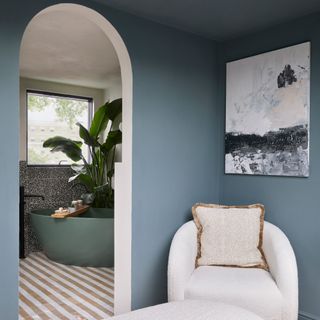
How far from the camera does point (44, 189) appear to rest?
5.31 m

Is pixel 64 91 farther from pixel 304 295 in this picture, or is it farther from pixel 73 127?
pixel 304 295

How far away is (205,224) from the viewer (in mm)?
2943

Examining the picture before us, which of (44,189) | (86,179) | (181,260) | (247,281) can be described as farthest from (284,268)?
(44,189)

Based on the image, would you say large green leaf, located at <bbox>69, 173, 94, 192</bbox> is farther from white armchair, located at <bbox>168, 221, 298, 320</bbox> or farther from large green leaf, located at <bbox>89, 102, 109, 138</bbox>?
white armchair, located at <bbox>168, 221, 298, 320</bbox>

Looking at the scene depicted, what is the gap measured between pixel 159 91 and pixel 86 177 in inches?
98.1

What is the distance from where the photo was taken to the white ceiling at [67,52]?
10.4 ft

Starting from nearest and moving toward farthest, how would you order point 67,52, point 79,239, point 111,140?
point 67,52 → point 79,239 → point 111,140

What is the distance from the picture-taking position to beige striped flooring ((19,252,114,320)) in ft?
10.0

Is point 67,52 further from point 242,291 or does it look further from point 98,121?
point 242,291

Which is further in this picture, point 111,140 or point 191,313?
point 111,140

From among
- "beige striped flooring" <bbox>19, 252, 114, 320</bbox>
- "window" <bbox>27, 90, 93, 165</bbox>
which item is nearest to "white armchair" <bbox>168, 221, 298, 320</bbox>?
"beige striped flooring" <bbox>19, 252, 114, 320</bbox>

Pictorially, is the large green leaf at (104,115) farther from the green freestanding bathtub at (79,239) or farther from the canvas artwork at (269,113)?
the canvas artwork at (269,113)

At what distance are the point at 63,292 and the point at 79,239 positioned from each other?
0.86 meters

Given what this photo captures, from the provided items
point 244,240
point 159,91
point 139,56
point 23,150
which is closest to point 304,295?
point 244,240
